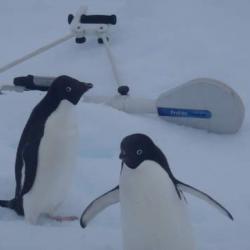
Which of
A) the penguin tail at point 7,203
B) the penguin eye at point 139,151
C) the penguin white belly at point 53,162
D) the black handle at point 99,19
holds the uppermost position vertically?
the penguin eye at point 139,151

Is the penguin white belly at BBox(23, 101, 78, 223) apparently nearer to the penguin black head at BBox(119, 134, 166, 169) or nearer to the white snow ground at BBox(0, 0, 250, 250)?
the white snow ground at BBox(0, 0, 250, 250)

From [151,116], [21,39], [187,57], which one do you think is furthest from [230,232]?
[21,39]

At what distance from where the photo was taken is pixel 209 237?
1920mm

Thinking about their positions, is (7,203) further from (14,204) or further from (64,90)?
(64,90)

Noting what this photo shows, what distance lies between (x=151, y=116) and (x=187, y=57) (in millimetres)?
783

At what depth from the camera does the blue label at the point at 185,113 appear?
274 cm

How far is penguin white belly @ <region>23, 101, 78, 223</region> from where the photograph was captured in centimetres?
192

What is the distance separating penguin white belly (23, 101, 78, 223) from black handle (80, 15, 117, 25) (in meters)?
1.71

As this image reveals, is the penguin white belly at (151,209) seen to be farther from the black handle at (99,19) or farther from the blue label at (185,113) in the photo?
the black handle at (99,19)

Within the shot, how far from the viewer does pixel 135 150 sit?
5.11 feet

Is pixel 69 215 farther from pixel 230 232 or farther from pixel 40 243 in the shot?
pixel 230 232

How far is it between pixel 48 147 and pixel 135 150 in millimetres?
428

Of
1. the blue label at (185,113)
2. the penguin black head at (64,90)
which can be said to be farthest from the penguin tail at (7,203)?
the blue label at (185,113)

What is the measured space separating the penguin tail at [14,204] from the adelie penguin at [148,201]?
494 mm
